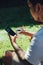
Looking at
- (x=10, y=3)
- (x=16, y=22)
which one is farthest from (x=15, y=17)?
(x=10, y=3)

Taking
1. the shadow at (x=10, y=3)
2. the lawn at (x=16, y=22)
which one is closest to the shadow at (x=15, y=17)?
the lawn at (x=16, y=22)

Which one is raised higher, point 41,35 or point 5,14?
point 41,35

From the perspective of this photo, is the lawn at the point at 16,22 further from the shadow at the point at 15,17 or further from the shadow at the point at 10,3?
the shadow at the point at 10,3

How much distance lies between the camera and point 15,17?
9.23 meters

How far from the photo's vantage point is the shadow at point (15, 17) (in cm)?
844

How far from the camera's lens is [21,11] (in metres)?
9.96

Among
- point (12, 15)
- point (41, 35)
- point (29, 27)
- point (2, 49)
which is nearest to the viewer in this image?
point (41, 35)

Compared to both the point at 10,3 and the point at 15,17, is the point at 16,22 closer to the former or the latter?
the point at 15,17

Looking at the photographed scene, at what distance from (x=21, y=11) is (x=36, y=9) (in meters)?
6.48

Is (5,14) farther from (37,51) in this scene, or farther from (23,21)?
(37,51)

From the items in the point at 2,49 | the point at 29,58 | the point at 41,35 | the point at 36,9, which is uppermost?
the point at 36,9

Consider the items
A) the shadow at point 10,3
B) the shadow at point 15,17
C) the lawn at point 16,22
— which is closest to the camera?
the lawn at point 16,22

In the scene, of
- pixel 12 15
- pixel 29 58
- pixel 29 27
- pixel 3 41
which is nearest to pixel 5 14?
pixel 12 15

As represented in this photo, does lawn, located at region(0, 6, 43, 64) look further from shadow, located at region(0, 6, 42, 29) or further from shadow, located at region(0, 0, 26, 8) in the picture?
shadow, located at region(0, 0, 26, 8)
